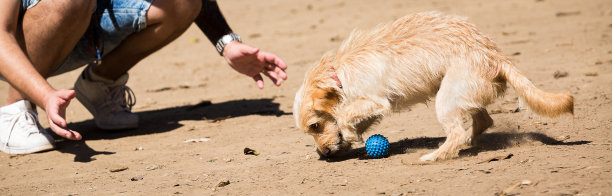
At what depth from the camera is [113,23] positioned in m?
4.86

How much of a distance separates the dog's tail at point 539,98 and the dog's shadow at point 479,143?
0.32m

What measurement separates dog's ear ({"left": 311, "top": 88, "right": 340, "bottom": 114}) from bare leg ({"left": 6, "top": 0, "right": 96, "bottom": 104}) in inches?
76.1

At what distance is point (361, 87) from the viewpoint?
369cm

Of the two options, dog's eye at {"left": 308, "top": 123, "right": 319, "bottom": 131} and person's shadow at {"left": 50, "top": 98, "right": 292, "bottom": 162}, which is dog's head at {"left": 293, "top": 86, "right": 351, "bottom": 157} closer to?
dog's eye at {"left": 308, "top": 123, "right": 319, "bottom": 131}

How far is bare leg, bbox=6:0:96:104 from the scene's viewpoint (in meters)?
4.44

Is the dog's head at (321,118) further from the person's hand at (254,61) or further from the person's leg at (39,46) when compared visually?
the person's leg at (39,46)

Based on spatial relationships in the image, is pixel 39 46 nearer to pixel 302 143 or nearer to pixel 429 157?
pixel 302 143

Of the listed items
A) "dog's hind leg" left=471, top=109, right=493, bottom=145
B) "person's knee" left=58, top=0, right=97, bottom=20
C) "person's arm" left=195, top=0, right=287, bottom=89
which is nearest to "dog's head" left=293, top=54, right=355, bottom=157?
"dog's hind leg" left=471, top=109, right=493, bottom=145

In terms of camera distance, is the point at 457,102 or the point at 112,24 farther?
the point at 112,24

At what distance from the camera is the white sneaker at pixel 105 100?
5.14 m

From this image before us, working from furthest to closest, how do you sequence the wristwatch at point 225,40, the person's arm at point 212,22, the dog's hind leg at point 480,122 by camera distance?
the person's arm at point 212,22 → the wristwatch at point 225,40 → the dog's hind leg at point 480,122

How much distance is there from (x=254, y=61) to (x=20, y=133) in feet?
5.82

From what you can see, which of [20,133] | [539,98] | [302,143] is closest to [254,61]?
[302,143]

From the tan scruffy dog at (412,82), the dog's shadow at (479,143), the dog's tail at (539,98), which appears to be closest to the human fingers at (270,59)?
the tan scruffy dog at (412,82)
